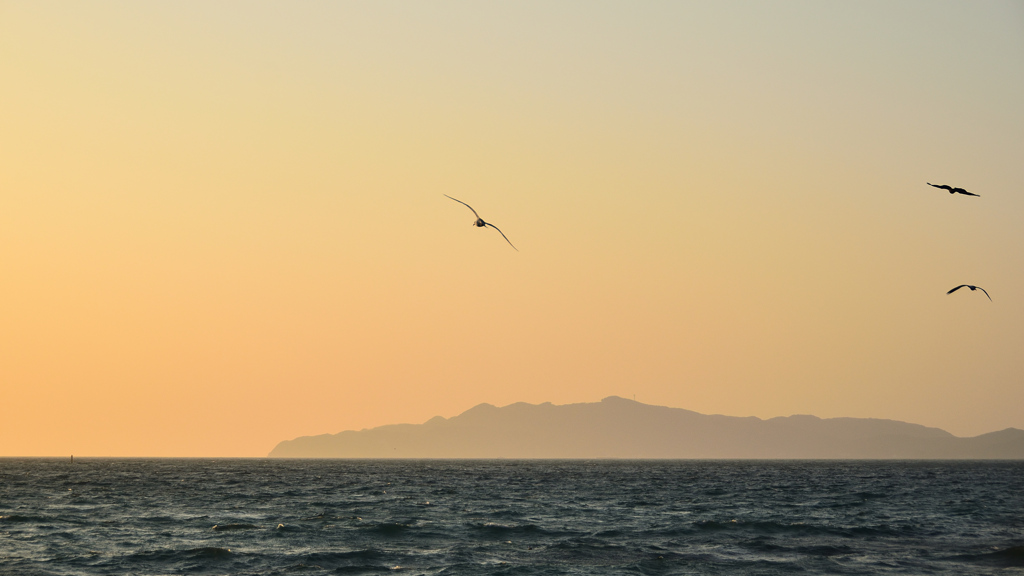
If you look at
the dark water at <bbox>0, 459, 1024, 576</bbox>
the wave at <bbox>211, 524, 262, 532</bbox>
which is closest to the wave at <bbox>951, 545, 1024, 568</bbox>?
the dark water at <bbox>0, 459, 1024, 576</bbox>

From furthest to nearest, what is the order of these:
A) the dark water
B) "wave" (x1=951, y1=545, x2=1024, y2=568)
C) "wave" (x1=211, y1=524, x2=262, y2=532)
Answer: "wave" (x1=211, y1=524, x2=262, y2=532)
"wave" (x1=951, y1=545, x2=1024, y2=568)
the dark water

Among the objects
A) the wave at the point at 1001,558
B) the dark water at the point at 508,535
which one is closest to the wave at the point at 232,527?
the dark water at the point at 508,535

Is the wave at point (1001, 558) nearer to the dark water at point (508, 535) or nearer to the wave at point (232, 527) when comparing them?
the dark water at point (508, 535)

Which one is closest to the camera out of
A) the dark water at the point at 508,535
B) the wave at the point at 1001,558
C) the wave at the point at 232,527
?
the dark water at the point at 508,535

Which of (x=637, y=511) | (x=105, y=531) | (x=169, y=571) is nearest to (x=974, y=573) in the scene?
(x=637, y=511)

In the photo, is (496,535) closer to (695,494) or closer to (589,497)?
(589,497)

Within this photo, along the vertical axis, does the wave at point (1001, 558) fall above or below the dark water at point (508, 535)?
below

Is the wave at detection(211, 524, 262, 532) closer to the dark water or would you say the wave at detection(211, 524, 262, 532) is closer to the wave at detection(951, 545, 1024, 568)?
the dark water

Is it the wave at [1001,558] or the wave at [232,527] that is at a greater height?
the wave at [232,527]

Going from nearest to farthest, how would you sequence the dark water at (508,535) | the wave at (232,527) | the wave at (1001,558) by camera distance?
1. the dark water at (508,535)
2. the wave at (1001,558)
3. the wave at (232,527)

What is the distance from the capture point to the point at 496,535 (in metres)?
51.8

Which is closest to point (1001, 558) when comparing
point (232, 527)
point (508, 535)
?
point (508, 535)

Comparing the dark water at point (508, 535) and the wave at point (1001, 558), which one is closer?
the dark water at point (508, 535)

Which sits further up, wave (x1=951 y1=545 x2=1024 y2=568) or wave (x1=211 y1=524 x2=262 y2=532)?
wave (x1=211 y1=524 x2=262 y2=532)
